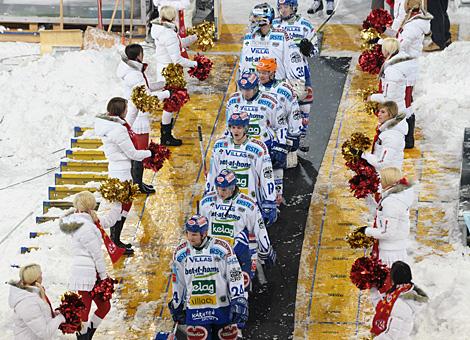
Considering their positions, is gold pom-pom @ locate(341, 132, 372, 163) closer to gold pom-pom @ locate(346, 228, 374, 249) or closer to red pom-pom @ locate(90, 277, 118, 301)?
gold pom-pom @ locate(346, 228, 374, 249)

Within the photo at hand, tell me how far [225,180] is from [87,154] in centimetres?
498

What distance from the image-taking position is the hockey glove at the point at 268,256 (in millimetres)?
12977

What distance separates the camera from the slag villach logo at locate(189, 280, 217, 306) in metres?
11.8

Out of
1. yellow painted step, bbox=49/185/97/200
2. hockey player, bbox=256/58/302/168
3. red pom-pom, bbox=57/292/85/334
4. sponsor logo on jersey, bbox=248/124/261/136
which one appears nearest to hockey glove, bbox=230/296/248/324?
red pom-pom, bbox=57/292/85/334

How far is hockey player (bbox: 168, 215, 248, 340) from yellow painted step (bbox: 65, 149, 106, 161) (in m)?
5.31

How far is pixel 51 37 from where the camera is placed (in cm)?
2064

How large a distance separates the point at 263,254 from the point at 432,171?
3.89 metres

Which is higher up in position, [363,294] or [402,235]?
[402,235]

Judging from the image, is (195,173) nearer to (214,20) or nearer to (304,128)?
(304,128)

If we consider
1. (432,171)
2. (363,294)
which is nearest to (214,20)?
(432,171)

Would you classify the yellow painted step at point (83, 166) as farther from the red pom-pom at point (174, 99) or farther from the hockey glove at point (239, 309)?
the hockey glove at point (239, 309)

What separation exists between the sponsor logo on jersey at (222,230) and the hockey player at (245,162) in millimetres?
990

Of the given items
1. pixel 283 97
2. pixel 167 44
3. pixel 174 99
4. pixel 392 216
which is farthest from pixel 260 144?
pixel 167 44

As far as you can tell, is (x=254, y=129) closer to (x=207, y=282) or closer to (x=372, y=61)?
(x=372, y=61)
